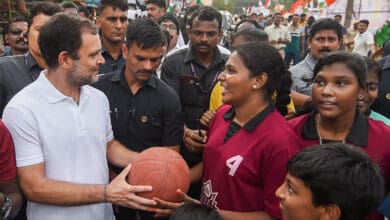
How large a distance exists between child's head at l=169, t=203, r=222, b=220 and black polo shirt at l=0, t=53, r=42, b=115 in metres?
1.67

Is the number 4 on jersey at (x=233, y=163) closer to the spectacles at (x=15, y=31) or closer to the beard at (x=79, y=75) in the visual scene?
the beard at (x=79, y=75)

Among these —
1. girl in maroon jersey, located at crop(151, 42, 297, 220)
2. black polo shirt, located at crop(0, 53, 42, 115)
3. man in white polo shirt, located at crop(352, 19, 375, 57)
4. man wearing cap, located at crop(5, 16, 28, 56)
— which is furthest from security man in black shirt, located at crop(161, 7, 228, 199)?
man in white polo shirt, located at crop(352, 19, 375, 57)

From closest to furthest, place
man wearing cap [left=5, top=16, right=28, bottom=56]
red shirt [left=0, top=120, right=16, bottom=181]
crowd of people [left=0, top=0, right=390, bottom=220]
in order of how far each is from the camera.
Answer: crowd of people [left=0, top=0, right=390, bottom=220] < red shirt [left=0, top=120, right=16, bottom=181] < man wearing cap [left=5, top=16, right=28, bottom=56]

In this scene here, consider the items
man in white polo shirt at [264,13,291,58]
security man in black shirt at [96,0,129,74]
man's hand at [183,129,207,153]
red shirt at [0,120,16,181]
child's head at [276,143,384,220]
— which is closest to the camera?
child's head at [276,143,384,220]

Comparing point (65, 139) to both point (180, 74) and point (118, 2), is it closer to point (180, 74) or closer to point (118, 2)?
point (180, 74)

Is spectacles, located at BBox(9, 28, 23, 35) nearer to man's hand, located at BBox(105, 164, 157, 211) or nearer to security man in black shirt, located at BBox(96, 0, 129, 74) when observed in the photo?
security man in black shirt, located at BBox(96, 0, 129, 74)

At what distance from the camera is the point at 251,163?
223 cm

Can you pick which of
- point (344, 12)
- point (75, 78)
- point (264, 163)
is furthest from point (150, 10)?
point (344, 12)

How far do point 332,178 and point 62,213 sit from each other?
63.1 inches

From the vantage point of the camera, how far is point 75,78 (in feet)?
8.06

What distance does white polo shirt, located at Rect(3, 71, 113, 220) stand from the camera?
2238 millimetres

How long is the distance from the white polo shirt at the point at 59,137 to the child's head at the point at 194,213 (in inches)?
23.9

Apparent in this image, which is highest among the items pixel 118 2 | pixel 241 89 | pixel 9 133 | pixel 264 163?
pixel 118 2

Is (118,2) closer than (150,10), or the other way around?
(118,2)
